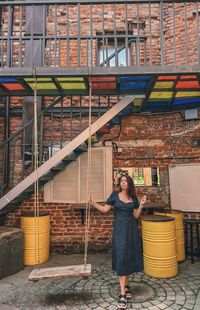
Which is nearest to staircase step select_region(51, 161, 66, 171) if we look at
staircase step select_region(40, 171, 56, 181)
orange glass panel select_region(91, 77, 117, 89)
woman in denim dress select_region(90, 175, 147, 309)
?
staircase step select_region(40, 171, 56, 181)

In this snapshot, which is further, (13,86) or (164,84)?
(13,86)

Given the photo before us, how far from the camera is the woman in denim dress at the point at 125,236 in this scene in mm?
3723

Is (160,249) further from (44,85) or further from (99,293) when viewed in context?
(44,85)

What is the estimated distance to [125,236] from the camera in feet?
12.4

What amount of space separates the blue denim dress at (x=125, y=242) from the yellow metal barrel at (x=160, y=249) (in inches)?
32.0

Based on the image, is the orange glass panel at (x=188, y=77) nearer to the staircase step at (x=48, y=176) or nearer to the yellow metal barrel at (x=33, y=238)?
the staircase step at (x=48, y=176)

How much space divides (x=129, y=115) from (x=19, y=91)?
2.53 metres

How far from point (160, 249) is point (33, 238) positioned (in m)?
2.43

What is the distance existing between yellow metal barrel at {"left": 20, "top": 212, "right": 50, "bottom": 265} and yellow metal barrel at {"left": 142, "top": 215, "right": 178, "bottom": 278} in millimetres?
2072

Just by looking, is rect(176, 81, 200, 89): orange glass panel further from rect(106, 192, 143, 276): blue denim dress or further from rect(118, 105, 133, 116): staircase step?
rect(106, 192, 143, 276): blue denim dress

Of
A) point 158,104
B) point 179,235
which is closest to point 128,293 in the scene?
point 179,235

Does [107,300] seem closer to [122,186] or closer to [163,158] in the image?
[122,186]


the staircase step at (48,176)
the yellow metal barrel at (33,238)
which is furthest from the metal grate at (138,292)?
the staircase step at (48,176)

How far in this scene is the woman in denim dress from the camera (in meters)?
3.72
